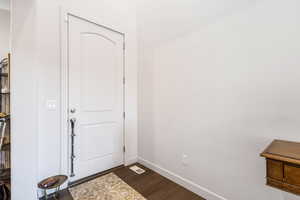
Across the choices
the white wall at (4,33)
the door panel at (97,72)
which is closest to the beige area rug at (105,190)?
the door panel at (97,72)

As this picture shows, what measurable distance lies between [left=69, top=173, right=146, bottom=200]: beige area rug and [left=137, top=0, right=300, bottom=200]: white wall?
63 cm

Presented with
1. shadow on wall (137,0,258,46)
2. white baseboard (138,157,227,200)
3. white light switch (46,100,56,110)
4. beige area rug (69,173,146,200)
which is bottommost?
beige area rug (69,173,146,200)

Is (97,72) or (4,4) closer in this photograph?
(97,72)

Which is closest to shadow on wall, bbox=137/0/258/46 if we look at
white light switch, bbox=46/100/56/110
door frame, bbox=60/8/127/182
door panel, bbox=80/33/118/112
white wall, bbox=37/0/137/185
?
door panel, bbox=80/33/118/112

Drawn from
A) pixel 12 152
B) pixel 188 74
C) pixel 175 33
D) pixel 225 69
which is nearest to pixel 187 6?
pixel 175 33

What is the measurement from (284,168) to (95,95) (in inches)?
87.4

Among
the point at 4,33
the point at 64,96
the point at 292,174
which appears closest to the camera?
the point at 292,174

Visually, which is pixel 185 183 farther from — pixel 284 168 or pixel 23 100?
pixel 23 100

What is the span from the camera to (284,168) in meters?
0.90

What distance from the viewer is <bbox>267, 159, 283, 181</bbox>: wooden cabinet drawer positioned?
3.02ft

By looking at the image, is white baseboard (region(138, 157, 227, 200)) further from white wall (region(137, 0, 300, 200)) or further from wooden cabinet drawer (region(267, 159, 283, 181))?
wooden cabinet drawer (region(267, 159, 283, 181))

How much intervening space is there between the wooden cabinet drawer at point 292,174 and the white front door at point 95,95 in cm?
218

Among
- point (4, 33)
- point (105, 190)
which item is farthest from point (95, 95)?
point (4, 33)

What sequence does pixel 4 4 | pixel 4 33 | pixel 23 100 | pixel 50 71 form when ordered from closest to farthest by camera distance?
pixel 23 100
pixel 50 71
pixel 4 4
pixel 4 33
